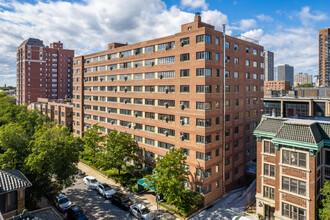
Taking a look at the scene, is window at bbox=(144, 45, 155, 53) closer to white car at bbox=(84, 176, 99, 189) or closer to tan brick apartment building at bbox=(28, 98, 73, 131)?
white car at bbox=(84, 176, 99, 189)

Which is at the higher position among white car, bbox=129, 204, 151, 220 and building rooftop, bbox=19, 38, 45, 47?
building rooftop, bbox=19, 38, 45, 47

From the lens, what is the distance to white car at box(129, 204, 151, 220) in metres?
31.5

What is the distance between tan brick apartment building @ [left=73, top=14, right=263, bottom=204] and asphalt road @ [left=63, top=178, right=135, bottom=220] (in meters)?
12.7

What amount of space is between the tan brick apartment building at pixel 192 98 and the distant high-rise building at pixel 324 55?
433ft

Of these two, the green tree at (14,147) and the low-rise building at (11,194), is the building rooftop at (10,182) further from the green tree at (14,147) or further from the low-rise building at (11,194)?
the green tree at (14,147)

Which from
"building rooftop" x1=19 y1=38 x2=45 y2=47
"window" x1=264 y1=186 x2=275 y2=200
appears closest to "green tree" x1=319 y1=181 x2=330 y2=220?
"window" x1=264 y1=186 x2=275 y2=200

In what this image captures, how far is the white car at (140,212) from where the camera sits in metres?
31.5

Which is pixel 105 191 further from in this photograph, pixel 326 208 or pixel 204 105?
pixel 326 208

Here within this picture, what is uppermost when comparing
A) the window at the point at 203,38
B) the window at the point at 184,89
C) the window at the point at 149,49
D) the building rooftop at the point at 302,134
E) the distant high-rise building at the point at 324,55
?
the distant high-rise building at the point at 324,55

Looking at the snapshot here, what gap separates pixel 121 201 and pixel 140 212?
4.99 m

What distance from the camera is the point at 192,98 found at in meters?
38.2

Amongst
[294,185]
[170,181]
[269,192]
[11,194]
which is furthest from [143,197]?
[294,185]

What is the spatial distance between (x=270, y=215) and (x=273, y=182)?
5.03 m

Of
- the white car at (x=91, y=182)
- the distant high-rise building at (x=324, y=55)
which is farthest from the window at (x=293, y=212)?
the distant high-rise building at (x=324, y=55)
